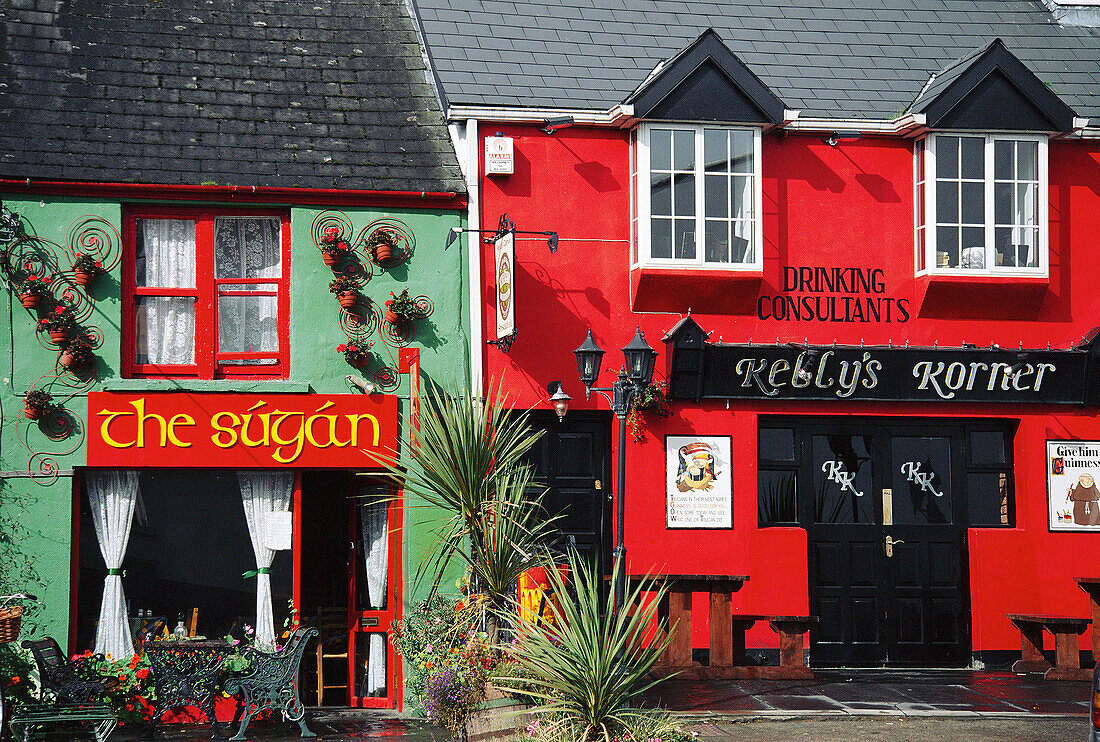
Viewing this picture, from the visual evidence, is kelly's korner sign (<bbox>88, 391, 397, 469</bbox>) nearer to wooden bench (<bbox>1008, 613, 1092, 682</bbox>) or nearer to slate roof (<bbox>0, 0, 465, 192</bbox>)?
slate roof (<bbox>0, 0, 465, 192</bbox>)

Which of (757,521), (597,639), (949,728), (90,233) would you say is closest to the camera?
(597,639)

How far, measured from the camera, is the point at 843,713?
1066cm

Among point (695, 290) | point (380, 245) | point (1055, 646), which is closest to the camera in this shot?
point (380, 245)

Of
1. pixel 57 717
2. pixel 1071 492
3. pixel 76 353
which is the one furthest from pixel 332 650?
pixel 1071 492

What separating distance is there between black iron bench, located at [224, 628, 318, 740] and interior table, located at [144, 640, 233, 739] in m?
0.23

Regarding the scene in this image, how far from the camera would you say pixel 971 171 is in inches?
547

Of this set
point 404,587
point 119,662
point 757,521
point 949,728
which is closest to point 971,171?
point 757,521

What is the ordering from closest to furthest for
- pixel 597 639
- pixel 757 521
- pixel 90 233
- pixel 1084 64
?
pixel 597 639
pixel 90 233
pixel 757 521
pixel 1084 64

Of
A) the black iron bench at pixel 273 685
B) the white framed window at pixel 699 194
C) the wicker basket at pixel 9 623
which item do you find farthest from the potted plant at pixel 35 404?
the white framed window at pixel 699 194

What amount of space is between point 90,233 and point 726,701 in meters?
8.27

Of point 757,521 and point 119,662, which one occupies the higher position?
point 757,521

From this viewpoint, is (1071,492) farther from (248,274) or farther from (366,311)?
(248,274)

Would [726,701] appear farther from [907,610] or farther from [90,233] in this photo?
[90,233]

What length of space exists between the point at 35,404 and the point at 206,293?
2.11 meters
